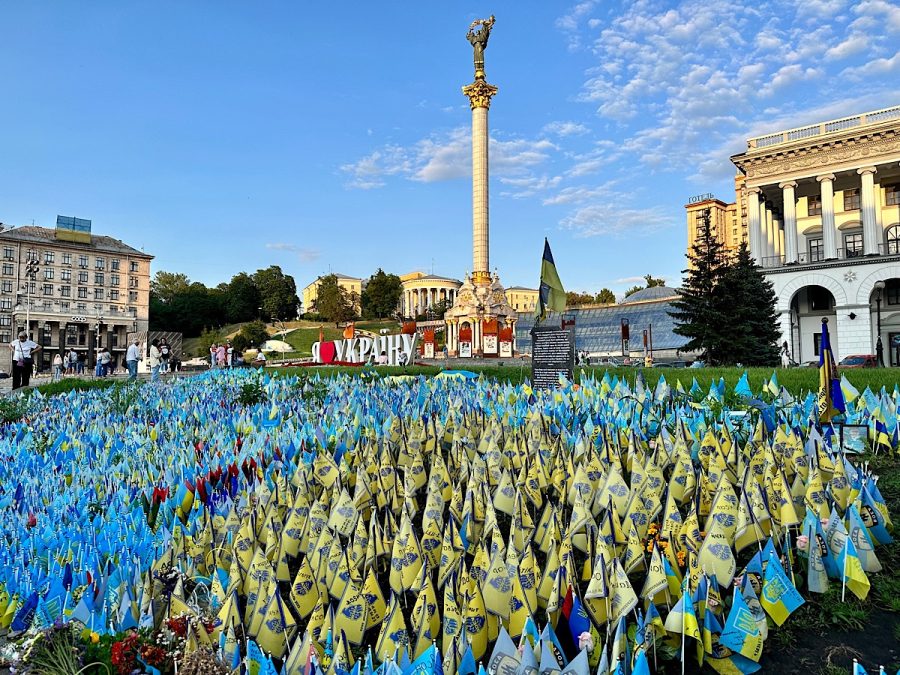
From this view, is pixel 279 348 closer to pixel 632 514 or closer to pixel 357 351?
pixel 357 351

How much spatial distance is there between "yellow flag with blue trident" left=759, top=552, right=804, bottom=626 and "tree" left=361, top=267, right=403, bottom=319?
9080cm

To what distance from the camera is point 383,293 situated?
92.9 meters

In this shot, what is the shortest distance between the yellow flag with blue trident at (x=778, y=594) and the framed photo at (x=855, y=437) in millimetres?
3388

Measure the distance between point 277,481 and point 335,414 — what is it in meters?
2.42

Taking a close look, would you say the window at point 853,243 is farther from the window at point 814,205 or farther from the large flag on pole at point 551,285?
the large flag on pole at point 551,285

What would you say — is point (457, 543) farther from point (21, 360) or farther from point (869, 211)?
point (869, 211)

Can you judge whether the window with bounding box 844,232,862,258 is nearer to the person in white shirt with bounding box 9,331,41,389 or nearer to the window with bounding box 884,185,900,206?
the window with bounding box 884,185,900,206

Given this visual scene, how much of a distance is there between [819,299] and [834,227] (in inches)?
196

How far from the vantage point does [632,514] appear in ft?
11.7

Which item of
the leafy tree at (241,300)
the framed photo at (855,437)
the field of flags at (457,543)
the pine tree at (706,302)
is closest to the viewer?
the field of flags at (457,543)

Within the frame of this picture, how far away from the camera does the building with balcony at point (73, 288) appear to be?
71.4m

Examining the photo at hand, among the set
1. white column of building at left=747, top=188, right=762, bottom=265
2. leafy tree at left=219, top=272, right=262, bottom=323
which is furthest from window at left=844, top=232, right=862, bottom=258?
leafy tree at left=219, top=272, right=262, bottom=323

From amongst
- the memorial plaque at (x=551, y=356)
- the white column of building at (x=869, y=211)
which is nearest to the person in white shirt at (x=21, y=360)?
the memorial plaque at (x=551, y=356)

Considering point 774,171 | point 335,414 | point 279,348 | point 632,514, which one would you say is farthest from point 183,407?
point 774,171
